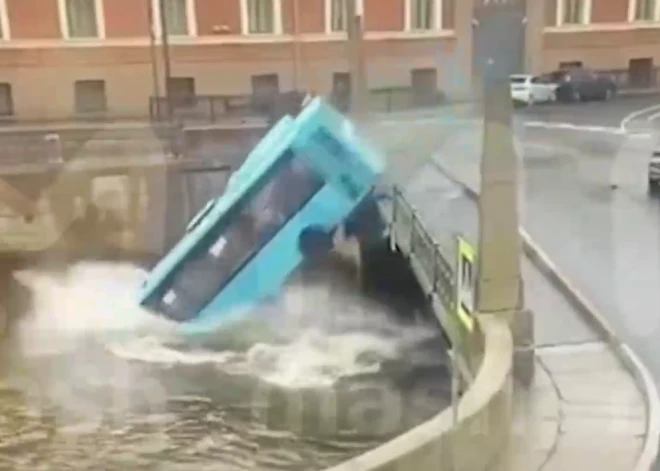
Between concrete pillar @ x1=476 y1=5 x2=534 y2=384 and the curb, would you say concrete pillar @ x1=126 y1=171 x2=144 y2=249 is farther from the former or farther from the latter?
concrete pillar @ x1=476 y1=5 x2=534 y2=384

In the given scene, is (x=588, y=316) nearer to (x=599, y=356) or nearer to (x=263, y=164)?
(x=599, y=356)

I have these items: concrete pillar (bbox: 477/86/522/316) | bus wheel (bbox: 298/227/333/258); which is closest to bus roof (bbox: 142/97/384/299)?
bus wheel (bbox: 298/227/333/258)

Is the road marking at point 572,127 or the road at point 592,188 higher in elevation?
the road marking at point 572,127

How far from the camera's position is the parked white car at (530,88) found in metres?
2.00

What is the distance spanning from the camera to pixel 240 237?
2.92 meters

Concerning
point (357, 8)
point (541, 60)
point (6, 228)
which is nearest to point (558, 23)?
point (541, 60)

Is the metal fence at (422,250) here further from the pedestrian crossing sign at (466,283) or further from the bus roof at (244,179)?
the bus roof at (244,179)

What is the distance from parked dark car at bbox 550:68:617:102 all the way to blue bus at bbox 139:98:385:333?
93 cm

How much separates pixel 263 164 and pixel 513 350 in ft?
3.65

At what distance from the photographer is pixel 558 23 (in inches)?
75.6

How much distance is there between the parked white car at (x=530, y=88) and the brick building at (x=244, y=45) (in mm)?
29

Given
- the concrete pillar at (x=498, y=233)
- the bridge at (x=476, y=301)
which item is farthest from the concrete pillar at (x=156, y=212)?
the concrete pillar at (x=498, y=233)

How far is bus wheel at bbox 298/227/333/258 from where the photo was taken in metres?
3.07

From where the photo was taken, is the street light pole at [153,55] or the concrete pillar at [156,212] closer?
the street light pole at [153,55]
